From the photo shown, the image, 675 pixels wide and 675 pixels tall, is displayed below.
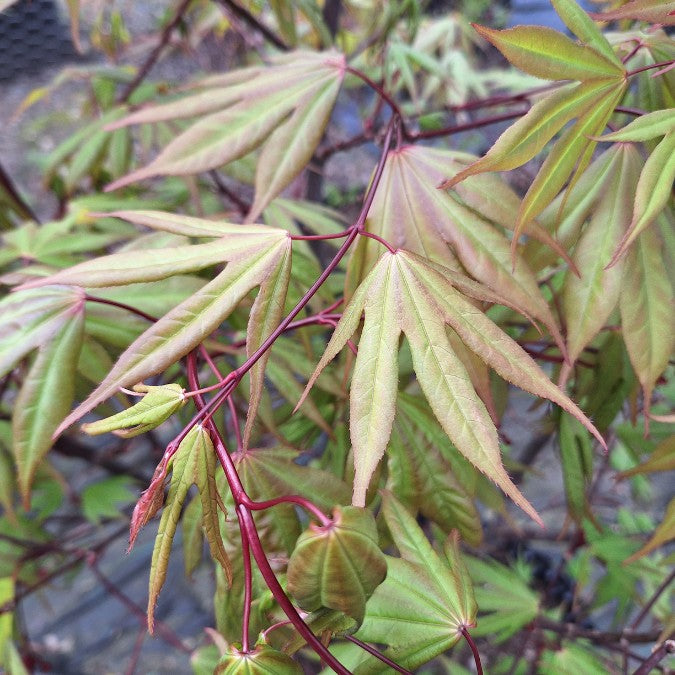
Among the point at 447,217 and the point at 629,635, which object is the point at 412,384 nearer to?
the point at 447,217

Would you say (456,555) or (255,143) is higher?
(255,143)

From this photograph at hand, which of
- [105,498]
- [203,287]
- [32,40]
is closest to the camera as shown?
[203,287]

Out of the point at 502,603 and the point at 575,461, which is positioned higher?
the point at 575,461

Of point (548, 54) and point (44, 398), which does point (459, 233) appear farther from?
point (44, 398)

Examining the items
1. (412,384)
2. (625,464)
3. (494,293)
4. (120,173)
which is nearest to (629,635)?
(412,384)

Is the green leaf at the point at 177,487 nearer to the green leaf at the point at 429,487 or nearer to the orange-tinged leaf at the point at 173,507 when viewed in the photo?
the orange-tinged leaf at the point at 173,507

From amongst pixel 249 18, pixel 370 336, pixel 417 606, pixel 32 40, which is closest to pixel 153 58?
pixel 249 18
